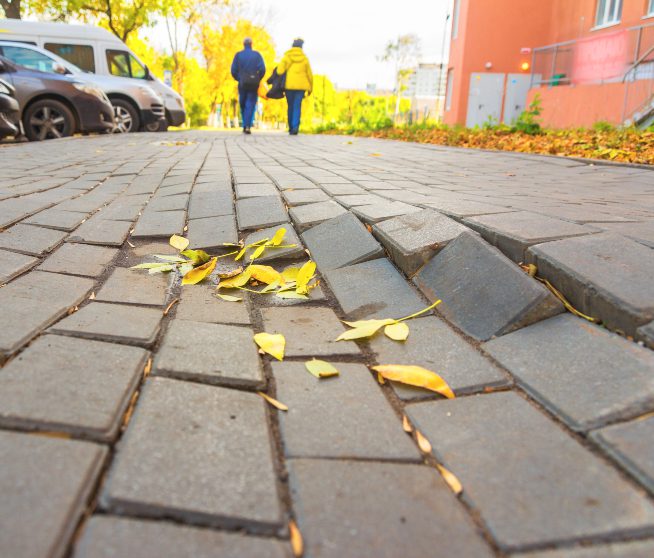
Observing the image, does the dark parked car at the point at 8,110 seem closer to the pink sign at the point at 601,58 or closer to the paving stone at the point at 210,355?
the paving stone at the point at 210,355

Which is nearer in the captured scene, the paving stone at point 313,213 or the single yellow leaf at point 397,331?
the single yellow leaf at point 397,331

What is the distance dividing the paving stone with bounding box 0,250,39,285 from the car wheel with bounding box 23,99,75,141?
8.85 meters

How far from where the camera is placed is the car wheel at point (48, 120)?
32.2 ft

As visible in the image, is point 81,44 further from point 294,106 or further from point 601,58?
point 601,58

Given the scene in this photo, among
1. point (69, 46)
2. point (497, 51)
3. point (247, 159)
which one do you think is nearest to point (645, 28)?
point (497, 51)

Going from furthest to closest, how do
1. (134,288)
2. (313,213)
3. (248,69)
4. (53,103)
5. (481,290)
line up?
(248,69) < (53,103) < (313,213) < (134,288) < (481,290)

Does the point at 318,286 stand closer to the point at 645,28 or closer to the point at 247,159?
the point at 247,159

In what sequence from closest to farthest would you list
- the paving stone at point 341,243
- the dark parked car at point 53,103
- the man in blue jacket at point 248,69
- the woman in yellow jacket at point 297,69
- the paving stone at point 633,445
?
the paving stone at point 633,445, the paving stone at point 341,243, the dark parked car at point 53,103, the woman in yellow jacket at point 297,69, the man in blue jacket at point 248,69

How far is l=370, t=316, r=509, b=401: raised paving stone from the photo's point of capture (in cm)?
146

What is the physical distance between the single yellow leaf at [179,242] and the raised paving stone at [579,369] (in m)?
1.59

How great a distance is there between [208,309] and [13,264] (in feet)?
2.93

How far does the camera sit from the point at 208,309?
1.96 metres

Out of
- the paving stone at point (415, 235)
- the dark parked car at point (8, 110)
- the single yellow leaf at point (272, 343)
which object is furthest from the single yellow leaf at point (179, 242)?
the dark parked car at point (8, 110)

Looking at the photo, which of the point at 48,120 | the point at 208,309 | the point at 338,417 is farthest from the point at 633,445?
the point at 48,120
